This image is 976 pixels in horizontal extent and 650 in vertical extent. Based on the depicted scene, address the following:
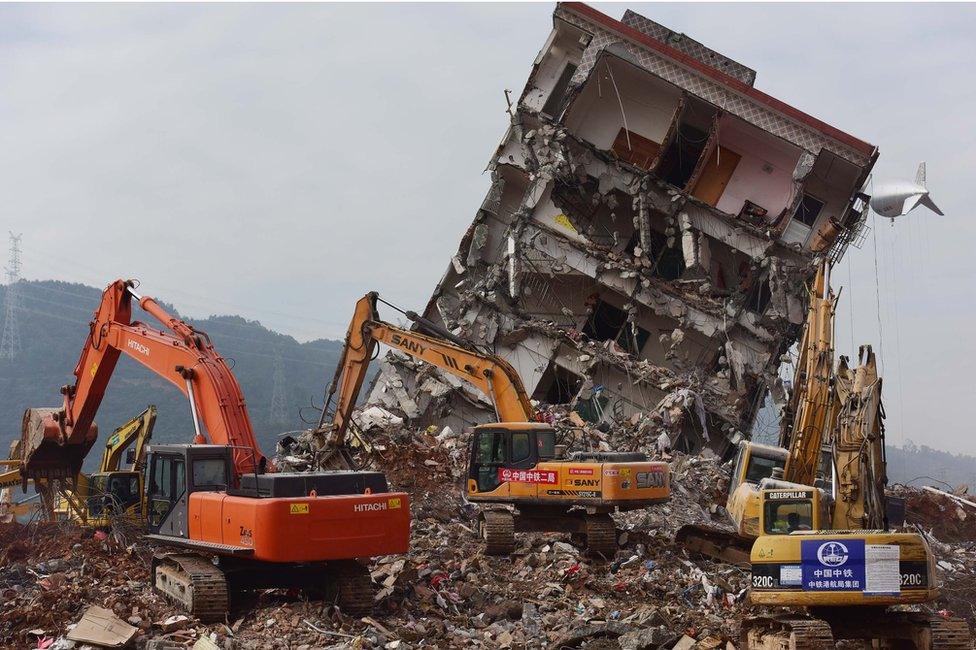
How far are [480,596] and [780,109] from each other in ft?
68.3

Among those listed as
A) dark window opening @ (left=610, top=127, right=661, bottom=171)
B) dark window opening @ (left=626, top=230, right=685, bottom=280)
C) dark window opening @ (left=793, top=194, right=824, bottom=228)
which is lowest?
dark window opening @ (left=626, top=230, right=685, bottom=280)

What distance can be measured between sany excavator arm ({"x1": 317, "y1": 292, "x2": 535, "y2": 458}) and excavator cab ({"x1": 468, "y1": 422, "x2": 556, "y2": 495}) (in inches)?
46.2

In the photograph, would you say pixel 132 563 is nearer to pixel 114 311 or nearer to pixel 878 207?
pixel 114 311

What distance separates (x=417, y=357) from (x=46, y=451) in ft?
21.4

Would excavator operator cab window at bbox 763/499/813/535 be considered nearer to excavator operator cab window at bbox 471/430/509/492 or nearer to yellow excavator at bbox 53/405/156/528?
excavator operator cab window at bbox 471/430/509/492

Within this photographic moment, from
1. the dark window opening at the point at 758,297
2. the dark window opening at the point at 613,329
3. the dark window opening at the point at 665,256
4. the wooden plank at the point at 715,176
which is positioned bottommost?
the dark window opening at the point at 613,329

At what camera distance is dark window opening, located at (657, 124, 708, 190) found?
108ft

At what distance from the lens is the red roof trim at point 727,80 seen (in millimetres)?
30641

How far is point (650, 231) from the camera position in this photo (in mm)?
33094

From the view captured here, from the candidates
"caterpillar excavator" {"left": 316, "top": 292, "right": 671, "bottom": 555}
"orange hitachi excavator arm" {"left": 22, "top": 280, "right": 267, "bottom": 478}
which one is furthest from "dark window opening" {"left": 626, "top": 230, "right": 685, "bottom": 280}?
"orange hitachi excavator arm" {"left": 22, "top": 280, "right": 267, "bottom": 478}

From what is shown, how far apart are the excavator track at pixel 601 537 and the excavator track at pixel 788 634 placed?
6100mm

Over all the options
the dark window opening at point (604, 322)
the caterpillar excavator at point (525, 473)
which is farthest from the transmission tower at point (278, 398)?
the caterpillar excavator at point (525, 473)

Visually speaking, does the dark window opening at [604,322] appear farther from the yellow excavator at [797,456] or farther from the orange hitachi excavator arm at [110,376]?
the orange hitachi excavator arm at [110,376]

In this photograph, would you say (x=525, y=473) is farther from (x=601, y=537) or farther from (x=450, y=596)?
(x=450, y=596)
